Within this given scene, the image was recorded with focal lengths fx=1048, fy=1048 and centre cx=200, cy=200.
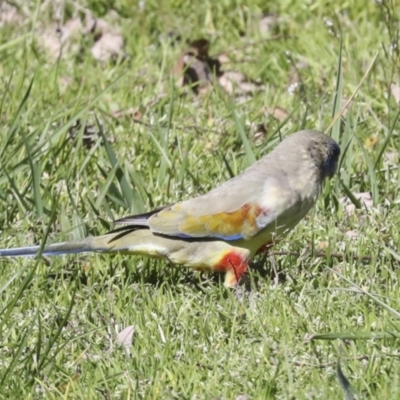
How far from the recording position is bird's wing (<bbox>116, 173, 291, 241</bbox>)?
4309 millimetres

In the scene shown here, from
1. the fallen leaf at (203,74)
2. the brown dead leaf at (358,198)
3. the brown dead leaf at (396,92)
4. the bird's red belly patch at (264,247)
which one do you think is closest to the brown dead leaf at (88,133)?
the fallen leaf at (203,74)

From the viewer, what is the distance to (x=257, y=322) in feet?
12.5

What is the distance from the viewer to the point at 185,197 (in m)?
5.12

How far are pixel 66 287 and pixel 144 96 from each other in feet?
7.81

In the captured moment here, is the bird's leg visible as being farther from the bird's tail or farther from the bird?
the bird's tail

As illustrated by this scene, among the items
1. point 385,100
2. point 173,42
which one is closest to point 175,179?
point 385,100

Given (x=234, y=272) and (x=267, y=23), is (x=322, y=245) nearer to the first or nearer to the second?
(x=234, y=272)

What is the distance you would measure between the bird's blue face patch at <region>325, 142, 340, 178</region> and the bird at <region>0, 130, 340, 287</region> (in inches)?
2.6

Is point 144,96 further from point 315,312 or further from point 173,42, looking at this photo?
point 315,312

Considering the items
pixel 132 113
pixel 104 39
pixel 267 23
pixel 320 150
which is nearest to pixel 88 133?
pixel 132 113

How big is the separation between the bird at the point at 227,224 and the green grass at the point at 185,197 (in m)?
A: 0.11

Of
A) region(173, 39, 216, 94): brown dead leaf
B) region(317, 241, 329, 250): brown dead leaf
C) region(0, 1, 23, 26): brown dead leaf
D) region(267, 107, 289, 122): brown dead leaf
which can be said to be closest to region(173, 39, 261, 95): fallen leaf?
region(173, 39, 216, 94): brown dead leaf

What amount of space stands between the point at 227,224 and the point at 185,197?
80 centimetres

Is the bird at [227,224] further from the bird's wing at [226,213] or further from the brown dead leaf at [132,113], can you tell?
the brown dead leaf at [132,113]
